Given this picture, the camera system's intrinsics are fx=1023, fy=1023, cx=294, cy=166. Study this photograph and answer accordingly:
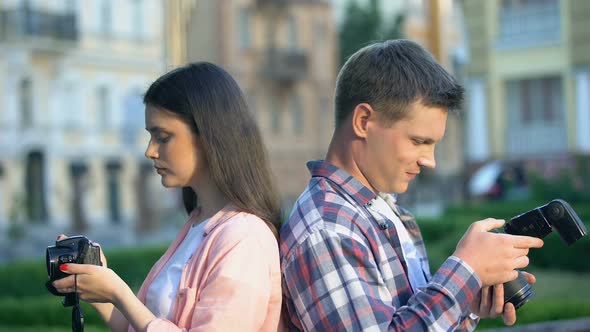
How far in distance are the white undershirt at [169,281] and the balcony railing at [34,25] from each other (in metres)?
34.5

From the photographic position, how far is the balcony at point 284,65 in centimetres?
4231

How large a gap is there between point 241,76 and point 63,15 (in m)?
7.93

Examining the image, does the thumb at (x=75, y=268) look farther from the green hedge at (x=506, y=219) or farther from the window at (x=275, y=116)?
the window at (x=275, y=116)

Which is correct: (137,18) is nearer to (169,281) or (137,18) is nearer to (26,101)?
(26,101)

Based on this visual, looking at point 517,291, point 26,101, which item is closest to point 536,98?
point 26,101

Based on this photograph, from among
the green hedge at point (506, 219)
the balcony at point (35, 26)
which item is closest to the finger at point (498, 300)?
the green hedge at point (506, 219)

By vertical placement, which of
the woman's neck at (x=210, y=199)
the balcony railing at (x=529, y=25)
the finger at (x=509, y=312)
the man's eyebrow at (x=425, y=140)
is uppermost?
the balcony railing at (x=529, y=25)

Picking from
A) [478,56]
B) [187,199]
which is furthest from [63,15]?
[187,199]

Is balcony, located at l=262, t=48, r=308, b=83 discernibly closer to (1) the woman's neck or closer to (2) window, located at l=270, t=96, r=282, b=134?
(2) window, located at l=270, t=96, r=282, b=134

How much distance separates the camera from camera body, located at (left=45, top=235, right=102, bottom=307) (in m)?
2.72

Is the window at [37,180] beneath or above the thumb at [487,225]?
beneath

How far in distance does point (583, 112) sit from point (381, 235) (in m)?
26.5

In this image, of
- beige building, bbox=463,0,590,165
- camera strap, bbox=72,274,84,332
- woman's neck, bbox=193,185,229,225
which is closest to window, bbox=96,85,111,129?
beige building, bbox=463,0,590,165

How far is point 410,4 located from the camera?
51.5 metres
